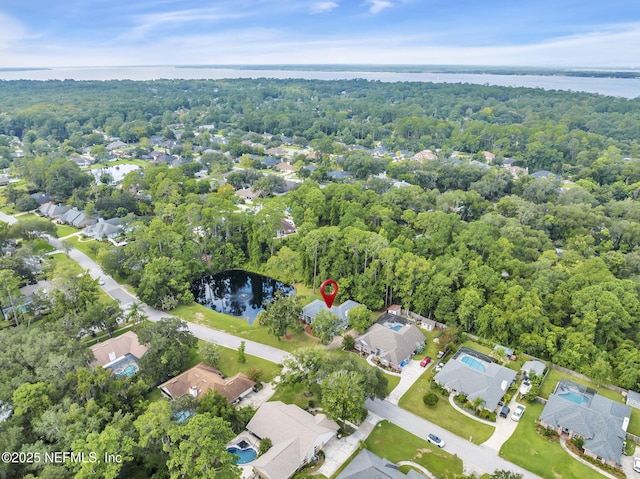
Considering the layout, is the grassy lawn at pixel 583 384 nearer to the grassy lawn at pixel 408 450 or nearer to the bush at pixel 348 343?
the grassy lawn at pixel 408 450

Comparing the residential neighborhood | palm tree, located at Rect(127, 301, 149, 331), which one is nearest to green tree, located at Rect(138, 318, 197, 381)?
the residential neighborhood

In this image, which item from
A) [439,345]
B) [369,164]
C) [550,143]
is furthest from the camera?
[550,143]

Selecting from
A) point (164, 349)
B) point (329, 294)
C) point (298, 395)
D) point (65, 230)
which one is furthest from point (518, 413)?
point (65, 230)

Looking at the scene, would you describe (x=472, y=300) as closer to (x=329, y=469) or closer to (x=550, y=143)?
(x=329, y=469)

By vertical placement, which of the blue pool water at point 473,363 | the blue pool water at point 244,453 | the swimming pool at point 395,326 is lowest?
the blue pool water at point 244,453

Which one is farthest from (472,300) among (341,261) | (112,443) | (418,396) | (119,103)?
(119,103)

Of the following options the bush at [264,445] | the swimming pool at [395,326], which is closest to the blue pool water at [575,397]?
the swimming pool at [395,326]

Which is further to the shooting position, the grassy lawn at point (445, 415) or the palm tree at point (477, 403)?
the palm tree at point (477, 403)

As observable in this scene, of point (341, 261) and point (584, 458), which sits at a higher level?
point (341, 261)
